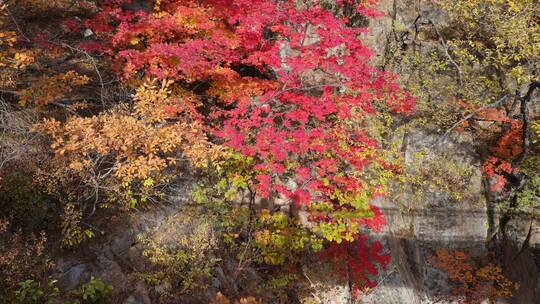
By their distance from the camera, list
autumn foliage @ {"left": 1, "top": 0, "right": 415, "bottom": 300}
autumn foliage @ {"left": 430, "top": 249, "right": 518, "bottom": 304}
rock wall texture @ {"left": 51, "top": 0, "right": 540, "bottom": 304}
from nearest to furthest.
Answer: autumn foliage @ {"left": 1, "top": 0, "right": 415, "bottom": 300}, rock wall texture @ {"left": 51, "top": 0, "right": 540, "bottom": 304}, autumn foliage @ {"left": 430, "top": 249, "right": 518, "bottom": 304}

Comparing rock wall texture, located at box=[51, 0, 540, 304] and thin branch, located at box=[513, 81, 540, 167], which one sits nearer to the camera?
rock wall texture, located at box=[51, 0, 540, 304]

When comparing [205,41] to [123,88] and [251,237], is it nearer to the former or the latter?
[123,88]

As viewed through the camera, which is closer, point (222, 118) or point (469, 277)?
point (222, 118)

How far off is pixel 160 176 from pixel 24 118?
3349 millimetres

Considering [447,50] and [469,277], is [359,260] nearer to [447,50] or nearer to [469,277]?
[469,277]

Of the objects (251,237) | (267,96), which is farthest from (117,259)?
(267,96)

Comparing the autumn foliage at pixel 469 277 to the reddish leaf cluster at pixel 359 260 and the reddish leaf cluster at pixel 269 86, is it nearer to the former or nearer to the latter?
the reddish leaf cluster at pixel 359 260

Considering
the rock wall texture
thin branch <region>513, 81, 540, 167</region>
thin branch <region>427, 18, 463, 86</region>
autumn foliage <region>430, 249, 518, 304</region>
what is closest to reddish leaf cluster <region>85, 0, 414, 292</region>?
the rock wall texture

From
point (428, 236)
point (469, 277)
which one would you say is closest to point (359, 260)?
point (428, 236)

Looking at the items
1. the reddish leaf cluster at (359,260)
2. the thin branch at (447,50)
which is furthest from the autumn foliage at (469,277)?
the thin branch at (447,50)

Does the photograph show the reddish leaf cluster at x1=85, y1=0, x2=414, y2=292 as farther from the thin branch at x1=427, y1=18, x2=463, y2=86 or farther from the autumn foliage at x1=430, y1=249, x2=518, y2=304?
the thin branch at x1=427, y1=18, x2=463, y2=86

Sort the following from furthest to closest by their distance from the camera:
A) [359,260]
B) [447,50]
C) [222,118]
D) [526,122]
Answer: [447,50]
[526,122]
[222,118]
[359,260]

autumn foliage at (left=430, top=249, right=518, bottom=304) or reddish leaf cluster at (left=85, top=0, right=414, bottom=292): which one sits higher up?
reddish leaf cluster at (left=85, top=0, right=414, bottom=292)

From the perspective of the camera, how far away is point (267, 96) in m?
10.9
